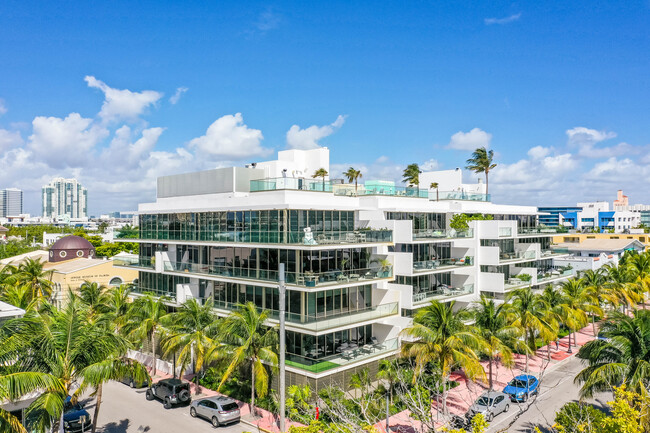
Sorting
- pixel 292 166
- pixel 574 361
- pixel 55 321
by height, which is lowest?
pixel 574 361

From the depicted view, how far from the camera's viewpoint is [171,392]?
100 feet

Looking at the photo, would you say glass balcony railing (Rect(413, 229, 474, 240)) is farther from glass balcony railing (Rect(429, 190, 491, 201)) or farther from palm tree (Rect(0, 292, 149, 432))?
palm tree (Rect(0, 292, 149, 432))

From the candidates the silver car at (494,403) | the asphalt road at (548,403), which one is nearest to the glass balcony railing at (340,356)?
the silver car at (494,403)

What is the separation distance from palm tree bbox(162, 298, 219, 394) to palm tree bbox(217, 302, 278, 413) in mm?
1772

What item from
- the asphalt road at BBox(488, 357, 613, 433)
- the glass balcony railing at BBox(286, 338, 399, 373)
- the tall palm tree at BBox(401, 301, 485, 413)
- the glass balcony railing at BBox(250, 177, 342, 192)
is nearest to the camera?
the tall palm tree at BBox(401, 301, 485, 413)

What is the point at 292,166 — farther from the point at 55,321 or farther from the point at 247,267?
the point at 55,321

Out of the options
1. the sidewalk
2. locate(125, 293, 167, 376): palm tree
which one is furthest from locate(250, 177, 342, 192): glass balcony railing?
the sidewalk

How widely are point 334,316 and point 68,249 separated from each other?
50273 millimetres

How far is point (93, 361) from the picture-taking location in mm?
17984

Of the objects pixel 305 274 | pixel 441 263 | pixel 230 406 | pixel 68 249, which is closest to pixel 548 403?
pixel 441 263

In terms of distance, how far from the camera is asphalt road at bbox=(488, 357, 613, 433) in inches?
1074

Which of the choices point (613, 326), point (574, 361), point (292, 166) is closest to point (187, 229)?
point (292, 166)

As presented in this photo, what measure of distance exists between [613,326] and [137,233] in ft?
126

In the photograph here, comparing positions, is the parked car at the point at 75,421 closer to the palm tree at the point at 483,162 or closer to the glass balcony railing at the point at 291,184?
the glass balcony railing at the point at 291,184
